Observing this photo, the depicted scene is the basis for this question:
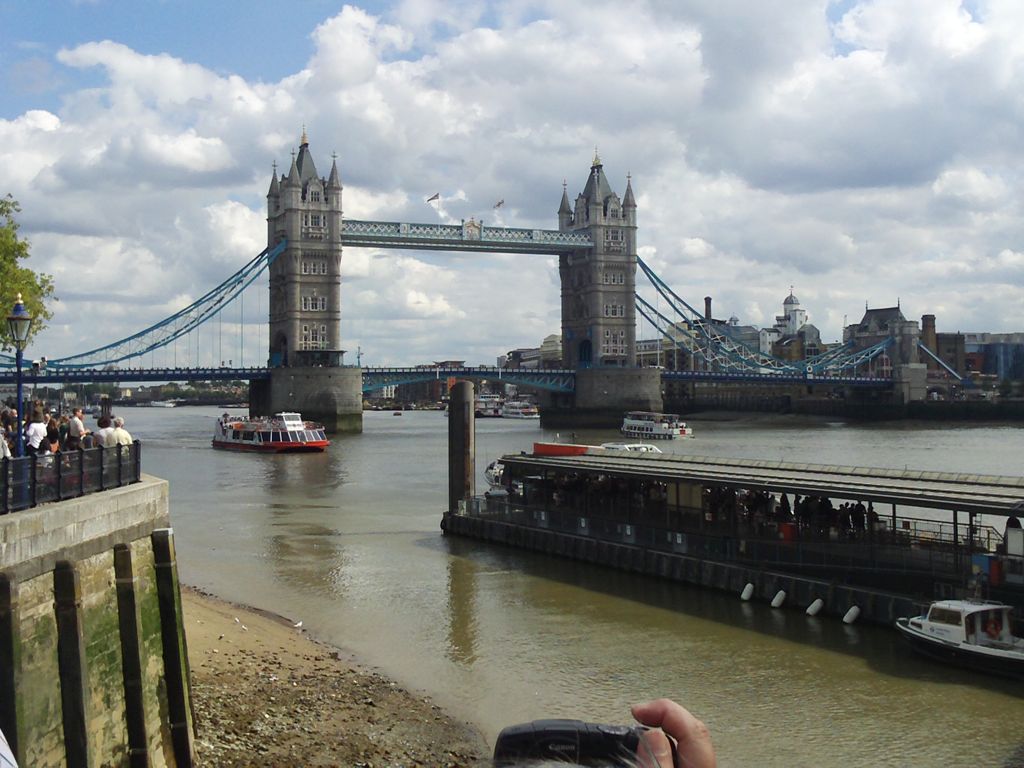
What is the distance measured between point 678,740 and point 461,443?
26.2m

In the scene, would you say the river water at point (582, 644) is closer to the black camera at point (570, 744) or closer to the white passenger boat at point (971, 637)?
the white passenger boat at point (971, 637)

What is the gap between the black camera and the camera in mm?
3684

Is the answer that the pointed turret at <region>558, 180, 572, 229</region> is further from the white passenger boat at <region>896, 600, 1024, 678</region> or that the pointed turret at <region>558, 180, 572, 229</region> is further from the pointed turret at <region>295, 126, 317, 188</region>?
the white passenger boat at <region>896, 600, 1024, 678</region>

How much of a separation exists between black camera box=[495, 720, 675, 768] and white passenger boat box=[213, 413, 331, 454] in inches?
2443

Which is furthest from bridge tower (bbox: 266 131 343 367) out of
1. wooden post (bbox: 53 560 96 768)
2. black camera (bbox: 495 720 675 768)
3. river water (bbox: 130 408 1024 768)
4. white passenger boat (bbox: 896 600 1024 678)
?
black camera (bbox: 495 720 675 768)

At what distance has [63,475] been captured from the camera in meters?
10.7

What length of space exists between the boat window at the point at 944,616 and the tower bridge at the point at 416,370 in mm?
70484

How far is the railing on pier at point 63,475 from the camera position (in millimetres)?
9797

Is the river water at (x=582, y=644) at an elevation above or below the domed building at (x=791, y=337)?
below

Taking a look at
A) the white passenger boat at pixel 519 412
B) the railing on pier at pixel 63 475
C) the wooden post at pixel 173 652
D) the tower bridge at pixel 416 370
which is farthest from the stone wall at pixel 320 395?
the wooden post at pixel 173 652

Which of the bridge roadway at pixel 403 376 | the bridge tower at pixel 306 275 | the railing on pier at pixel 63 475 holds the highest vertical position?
the bridge tower at pixel 306 275

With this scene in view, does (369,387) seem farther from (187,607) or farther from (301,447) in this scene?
(187,607)

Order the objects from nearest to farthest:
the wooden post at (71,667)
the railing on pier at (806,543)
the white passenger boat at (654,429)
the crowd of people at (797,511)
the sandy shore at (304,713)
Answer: the wooden post at (71,667) < the sandy shore at (304,713) < the railing on pier at (806,543) < the crowd of people at (797,511) < the white passenger boat at (654,429)

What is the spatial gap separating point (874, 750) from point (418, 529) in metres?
19.2
